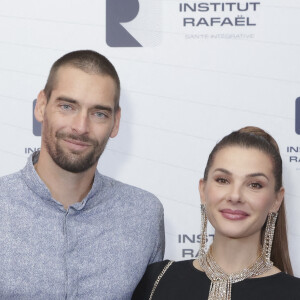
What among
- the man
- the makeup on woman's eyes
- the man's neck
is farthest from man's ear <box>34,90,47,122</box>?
the makeup on woman's eyes

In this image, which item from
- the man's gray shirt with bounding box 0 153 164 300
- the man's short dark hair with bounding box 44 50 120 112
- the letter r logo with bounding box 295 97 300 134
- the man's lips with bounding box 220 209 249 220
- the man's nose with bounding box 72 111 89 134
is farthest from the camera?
the letter r logo with bounding box 295 97 300 134

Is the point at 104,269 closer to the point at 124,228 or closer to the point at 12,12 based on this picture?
the point at 124,228

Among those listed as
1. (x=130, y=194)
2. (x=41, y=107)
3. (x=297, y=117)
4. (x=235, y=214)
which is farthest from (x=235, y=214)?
(x=297, y=117)

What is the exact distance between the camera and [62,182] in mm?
2189

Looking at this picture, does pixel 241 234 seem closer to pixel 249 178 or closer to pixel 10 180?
pixel 249 178

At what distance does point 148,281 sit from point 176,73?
953mm

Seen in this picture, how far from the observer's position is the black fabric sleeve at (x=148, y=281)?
6.79 feet

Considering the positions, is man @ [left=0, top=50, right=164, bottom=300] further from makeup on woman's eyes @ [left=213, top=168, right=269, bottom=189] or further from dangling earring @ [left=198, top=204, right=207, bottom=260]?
makeup on woman's eyes @ [left=213, top=168, right=269, bottom=189]

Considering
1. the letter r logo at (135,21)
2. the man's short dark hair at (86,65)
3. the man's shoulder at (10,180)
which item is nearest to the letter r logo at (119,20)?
the letter r logo at (135,21)

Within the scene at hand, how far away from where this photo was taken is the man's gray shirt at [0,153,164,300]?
2.02 metres

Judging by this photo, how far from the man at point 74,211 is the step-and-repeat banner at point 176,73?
16.7 inches

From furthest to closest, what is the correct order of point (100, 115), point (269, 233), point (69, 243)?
point (100, 115) < point (69, 243) < point (269, 233)

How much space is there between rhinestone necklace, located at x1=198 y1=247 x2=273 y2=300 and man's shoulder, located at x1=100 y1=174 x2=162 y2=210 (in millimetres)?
414

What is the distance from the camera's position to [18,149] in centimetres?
273
